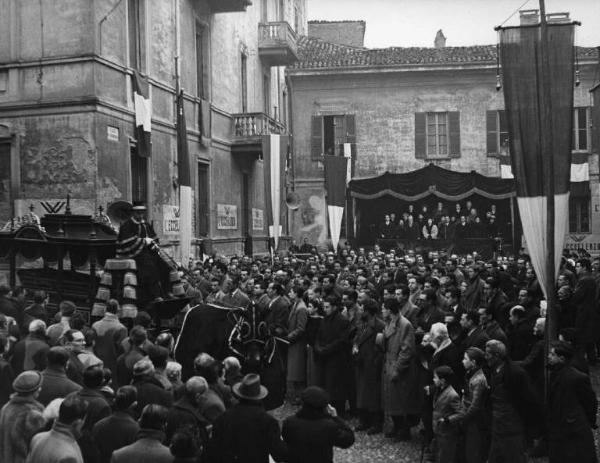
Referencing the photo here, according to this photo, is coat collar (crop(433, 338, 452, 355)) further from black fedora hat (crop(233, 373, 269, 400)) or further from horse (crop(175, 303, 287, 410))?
black fedora hat (crop(233, 373, 269, 400))

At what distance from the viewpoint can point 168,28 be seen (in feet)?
59.6

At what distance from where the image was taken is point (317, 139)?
30688 millimetres

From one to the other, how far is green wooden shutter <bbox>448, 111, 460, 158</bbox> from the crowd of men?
740 inches

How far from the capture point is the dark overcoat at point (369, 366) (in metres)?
8.68

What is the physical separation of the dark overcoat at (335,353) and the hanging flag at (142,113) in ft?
27.9

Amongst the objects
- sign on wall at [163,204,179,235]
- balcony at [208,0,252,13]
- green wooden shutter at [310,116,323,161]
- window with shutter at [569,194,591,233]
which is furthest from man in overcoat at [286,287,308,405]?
window with shutter at [569,194,591,233]

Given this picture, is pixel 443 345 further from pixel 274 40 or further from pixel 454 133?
pixel 454 133

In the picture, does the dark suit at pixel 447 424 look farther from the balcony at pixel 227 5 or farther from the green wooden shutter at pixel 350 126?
the green wooden shutter at pixel 350 126

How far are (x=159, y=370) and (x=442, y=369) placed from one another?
2.59m

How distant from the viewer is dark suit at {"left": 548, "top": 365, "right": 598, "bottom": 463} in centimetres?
603

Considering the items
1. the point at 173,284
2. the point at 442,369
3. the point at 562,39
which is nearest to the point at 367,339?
the point at 442,369

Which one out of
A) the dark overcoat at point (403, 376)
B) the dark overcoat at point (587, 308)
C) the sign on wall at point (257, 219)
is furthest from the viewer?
the sign on wall at point (257, 219)

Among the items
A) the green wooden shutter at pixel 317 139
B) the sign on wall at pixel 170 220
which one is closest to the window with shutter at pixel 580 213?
the green wooden shutter at pixel 317 139

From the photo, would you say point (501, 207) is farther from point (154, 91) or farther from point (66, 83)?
point (66, 83)
